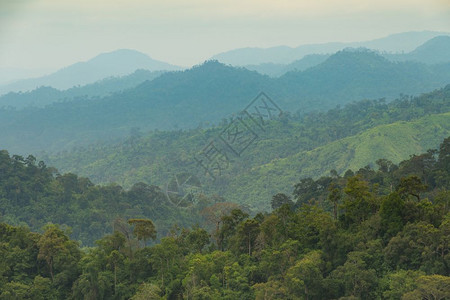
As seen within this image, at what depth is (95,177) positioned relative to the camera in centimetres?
7056

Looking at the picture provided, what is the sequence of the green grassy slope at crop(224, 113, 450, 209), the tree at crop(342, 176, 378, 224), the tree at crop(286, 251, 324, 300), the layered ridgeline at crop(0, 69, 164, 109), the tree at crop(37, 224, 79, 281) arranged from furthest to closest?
the layered ridgeline at crop(0, 69, 164, 109) → the green grassy slope at crop(224, 113, 450, 209) → the tree at crop(37, 224, 79, 281) → the tree at crop(342, 176, 378, 224) → the tree at crop(286, 251, 324, 300)

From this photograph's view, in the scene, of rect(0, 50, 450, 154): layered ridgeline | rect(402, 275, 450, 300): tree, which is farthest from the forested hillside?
rect(0, 50, 450, 154): layered ridgeline

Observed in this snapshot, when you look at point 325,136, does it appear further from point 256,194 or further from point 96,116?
point 96,116

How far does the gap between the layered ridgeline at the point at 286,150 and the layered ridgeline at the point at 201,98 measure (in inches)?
1169

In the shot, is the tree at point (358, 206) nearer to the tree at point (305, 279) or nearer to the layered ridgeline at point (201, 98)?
the tree at point (305, 279)

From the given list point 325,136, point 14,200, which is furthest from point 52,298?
point 325,136

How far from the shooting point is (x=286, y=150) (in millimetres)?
64875

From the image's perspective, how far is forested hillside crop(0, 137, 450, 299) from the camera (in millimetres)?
13461

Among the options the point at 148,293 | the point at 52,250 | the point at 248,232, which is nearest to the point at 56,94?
the point at 52,250

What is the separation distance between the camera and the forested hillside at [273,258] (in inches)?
530

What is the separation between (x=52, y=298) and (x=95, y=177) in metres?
55.5

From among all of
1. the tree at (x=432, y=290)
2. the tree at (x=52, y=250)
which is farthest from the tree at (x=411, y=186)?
the tree at (x=52, y=250)

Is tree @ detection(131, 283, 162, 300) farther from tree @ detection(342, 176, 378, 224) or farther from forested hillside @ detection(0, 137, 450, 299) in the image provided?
tree @ detection(342, 176, 378, 224)

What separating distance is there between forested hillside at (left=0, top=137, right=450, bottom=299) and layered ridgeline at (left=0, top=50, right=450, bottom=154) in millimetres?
89739
